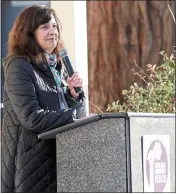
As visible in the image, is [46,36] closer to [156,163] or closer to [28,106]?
[28,106]

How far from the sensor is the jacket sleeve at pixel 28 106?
14.6ft

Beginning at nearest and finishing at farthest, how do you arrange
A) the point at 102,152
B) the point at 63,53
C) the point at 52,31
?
the point at 102,152 → the point at 63,53 → the point at 52,31

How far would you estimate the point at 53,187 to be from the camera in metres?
4.56

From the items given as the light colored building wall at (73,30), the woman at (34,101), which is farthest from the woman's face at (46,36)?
the light colored building wall at (73,30)

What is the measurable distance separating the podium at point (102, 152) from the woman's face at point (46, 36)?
725 mm

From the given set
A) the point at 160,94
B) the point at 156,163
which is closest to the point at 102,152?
the point at 156,163

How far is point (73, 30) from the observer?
277 inches

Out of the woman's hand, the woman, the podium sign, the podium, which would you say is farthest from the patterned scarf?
the podium sign

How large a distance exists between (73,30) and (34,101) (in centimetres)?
260

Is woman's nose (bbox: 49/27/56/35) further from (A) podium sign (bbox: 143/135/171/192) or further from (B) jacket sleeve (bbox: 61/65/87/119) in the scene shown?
(A) podium sign (bbox: 143/135/171/192)

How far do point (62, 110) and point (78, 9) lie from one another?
2.71 meters

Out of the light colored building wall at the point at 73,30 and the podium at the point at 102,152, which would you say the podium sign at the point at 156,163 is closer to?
the podium at the point at 102,152

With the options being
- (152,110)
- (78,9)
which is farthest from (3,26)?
(152,110)

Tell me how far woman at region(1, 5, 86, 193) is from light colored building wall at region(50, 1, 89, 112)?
2144 mm
